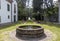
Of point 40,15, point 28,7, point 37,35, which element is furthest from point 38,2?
point 37,35

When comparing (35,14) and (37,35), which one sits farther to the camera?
(35,14)

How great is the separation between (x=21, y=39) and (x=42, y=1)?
30584 mm

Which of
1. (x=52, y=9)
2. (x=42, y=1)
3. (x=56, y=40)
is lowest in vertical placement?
(x=56, y=40)

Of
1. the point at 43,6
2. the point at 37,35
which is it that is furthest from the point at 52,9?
the point at 37,35

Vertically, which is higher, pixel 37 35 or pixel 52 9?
pixel 52 9

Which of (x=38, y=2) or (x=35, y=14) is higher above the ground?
(x=38, y=2)

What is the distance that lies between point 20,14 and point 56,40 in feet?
114

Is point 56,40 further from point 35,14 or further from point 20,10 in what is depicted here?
point 20,10

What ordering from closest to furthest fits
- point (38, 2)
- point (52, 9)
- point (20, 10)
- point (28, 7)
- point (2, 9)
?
point (2, 9) → point (52, 9) → point (38, 2) → point (20, 10) → point (28, 7)

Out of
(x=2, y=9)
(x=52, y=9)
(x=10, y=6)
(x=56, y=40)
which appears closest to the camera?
(x=56, y=40)

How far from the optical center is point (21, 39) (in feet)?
31.7

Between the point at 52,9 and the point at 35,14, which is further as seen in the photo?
the point at 35,14

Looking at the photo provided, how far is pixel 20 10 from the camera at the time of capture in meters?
43.5

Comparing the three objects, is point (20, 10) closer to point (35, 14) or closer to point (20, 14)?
point (20, 14)
